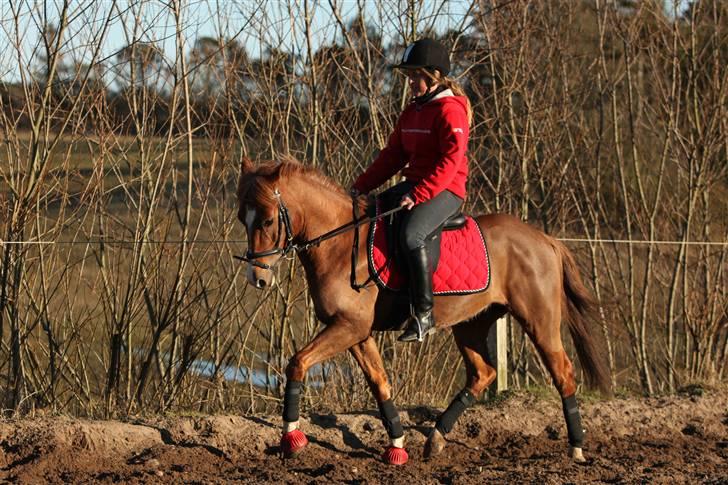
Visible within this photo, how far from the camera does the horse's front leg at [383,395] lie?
549 centimetres

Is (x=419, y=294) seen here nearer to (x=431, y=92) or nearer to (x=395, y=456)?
(x=395, y=456)

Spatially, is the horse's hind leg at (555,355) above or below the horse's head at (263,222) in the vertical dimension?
below

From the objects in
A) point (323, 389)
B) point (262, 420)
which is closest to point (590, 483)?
point (262, 420)

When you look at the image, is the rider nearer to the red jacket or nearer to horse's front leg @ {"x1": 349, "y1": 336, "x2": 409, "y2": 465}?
the red jacket

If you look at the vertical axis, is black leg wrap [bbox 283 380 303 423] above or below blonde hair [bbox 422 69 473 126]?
below

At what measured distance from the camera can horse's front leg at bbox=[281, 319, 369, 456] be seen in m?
5.11

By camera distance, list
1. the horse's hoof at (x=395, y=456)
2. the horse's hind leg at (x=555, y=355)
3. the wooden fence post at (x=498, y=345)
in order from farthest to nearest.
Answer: the wooden fence post at (x=498, y=345) < the horse's hind leg at (x=555, y=355) < the horse's hoof at (x=395, y=456)

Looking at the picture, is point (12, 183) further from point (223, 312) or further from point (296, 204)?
point (296, 204)

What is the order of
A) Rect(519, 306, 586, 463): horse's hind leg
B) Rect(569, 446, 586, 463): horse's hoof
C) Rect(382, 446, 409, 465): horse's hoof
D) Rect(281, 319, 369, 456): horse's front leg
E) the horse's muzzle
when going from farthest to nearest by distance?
Rect(519, 306, 586, 463): horse's hind leg
Rect(569, 446, 586, 463): horse's hoof
Rect(382, 446, 409, 465): horse's hoof
Rect(281, 319, 369, 456): horse's front leg
the horse's muzzle

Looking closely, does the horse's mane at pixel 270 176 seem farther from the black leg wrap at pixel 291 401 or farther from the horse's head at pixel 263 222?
the black leg wrap at pixel 291 401

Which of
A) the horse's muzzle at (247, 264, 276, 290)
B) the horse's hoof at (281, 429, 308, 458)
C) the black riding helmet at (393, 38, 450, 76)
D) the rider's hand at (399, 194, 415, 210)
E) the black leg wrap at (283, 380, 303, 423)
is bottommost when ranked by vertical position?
the horse's hoof at (281, 429, 308, 458)

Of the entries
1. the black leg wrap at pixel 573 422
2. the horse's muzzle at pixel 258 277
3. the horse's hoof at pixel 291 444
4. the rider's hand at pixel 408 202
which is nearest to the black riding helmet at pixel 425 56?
the rider's hand at pixel 408 202

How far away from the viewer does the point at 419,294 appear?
5246 millimetres

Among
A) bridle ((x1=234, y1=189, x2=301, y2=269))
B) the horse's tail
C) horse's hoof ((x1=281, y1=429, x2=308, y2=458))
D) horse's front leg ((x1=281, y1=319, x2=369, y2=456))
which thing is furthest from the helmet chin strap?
horse's hoof ((x1=281, y1=429, x2=308, y2=458))
